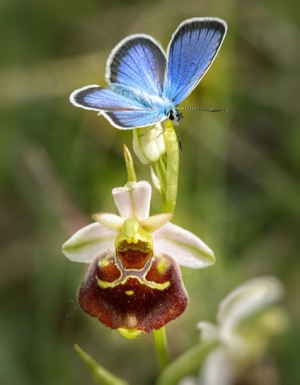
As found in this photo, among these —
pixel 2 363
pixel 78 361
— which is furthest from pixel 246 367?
pixel 2 363

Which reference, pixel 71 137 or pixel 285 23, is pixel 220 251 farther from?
pixel 285 23

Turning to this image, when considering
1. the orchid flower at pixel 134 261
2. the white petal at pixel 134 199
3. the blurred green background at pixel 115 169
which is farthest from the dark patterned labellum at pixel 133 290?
the blurred green background at pixel 115 169

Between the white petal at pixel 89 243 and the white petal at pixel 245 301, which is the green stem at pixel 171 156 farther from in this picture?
the white petal at pixel 245 301

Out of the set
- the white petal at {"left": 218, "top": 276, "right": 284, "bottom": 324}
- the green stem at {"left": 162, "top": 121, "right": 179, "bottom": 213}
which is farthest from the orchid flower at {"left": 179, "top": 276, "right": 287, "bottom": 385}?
the green stem at {"left": 162, "top": 121, "right": 179, "bottom": 213}

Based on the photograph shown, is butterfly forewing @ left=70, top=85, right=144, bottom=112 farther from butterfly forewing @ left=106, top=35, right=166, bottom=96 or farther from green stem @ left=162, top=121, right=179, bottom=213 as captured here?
green stem @ left=162, top=121, right=179, bottom=213

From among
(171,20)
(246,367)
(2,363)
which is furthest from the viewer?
(171,20)
